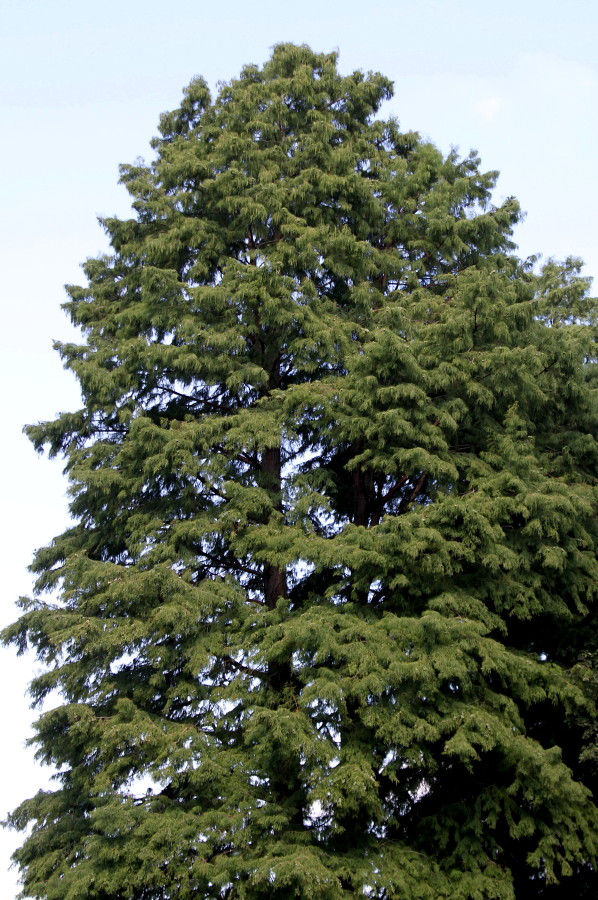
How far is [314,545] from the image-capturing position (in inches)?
377

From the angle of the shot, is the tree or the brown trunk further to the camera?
the brown trunk

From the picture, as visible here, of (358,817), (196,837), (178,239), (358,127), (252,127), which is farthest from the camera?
(358,127)

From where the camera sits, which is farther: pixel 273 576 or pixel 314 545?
pixel 273 576

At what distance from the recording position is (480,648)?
8.93 meters

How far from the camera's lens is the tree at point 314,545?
8.59m

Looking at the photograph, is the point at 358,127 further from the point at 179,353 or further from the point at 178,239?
the point at 179,353

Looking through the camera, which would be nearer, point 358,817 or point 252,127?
point 358,817

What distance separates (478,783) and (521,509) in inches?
123

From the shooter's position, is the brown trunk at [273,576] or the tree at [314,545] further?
the brown trunk at [273,576]

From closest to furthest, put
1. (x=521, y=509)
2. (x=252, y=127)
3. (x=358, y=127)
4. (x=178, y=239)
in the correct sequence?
(x=521, y=509) → (x=178, y=239) → (x=252, y=127) → (x=358, y=127)

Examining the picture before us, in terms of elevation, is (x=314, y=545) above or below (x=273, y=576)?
above

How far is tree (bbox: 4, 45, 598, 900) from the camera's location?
859cm

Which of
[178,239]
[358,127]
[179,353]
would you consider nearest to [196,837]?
[179,353]

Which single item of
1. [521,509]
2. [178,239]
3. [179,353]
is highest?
[178,239]
